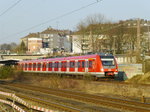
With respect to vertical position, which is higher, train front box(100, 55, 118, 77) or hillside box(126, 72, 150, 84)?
train front box(100, 55, 118, 77)

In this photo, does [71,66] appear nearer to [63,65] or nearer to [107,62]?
[63,65]

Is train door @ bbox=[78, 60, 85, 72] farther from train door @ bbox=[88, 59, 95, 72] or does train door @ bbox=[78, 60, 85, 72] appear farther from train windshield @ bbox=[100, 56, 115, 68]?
train windshield @ bbox=[100, 56, 115, 68]

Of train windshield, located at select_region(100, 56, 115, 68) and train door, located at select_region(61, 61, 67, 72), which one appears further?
train door, located at select_region(61, 61, 67, 72)

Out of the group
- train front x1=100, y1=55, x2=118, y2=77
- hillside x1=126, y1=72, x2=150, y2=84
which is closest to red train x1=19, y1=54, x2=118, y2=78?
train front x1=100, y1=55, x2=118, y2=77

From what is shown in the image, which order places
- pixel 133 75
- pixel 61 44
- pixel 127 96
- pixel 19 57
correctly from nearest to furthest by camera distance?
1. pixel 127 96
2. pixel 133 75
3. pixel 19 57
4. pixel 61 44

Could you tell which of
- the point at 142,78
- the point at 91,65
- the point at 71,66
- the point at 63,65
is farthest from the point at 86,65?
the point at 63,65

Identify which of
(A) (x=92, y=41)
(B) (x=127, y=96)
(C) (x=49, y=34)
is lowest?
(B) (x=127, y=96)

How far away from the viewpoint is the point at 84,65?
30969 mm

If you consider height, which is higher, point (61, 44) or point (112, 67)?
point (61, 44)

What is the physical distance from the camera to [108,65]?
29.2 metres

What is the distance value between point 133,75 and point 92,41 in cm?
4176

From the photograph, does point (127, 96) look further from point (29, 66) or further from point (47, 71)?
point (29, 66)

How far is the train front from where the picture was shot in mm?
28781

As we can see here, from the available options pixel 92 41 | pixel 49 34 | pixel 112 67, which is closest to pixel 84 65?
pixel 112 67
